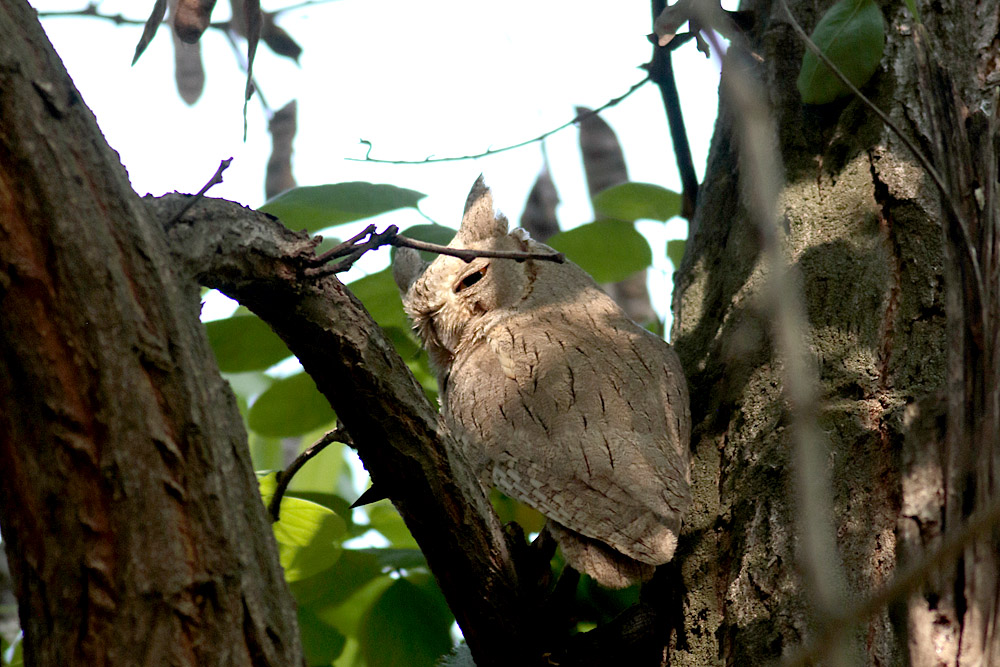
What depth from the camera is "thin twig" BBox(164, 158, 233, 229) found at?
1038 millimetres

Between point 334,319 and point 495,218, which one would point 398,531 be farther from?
point 334,319

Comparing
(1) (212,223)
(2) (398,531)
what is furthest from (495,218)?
(1) (212,223)

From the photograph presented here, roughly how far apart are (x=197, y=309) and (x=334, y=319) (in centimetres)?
30

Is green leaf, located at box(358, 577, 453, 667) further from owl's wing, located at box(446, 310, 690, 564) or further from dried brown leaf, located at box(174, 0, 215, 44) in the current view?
dried brown leaf, located at box(174, 0, 215, 44)

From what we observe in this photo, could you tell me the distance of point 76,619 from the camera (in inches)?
31.9

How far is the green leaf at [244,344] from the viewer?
6.74 feet

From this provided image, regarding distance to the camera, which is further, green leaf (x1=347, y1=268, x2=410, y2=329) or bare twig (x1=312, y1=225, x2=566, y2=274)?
green leaf (x1=347, y1=268, x2=410, y2=329)

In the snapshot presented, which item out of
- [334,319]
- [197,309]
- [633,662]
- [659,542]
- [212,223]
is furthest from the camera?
[633,662]

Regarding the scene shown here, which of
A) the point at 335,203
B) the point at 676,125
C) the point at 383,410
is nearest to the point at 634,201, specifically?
the point at 676,125

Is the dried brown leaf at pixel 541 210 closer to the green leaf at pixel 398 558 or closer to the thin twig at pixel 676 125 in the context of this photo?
the thin twig at pixel 676 125

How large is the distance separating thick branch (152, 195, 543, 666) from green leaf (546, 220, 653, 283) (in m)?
1.13

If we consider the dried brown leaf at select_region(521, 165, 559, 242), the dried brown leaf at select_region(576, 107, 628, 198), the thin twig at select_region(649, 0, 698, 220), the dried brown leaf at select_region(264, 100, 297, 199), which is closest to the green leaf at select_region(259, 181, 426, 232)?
the thin twig at select_region(649, 0, 698, 220)

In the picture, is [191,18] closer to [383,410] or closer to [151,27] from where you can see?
[151,27]

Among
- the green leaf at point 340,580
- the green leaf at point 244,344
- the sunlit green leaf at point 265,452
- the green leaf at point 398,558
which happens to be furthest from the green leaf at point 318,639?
the sunlit green leaf at point 265,452
